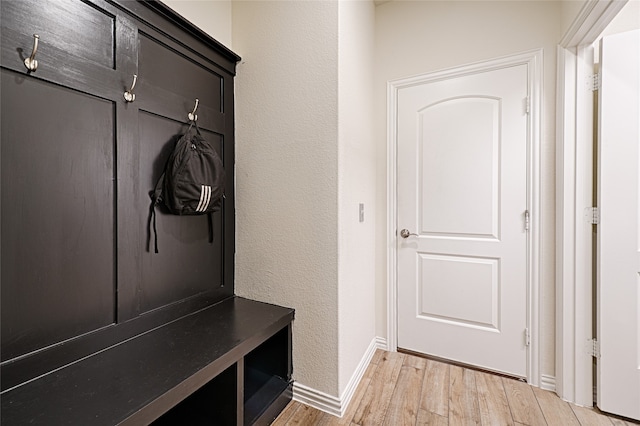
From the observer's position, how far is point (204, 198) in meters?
1.42

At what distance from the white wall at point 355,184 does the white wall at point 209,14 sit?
76 centimetres

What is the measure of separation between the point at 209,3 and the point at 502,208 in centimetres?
222

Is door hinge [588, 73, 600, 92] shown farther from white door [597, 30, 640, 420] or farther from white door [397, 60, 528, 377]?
white door [397, 60, 528, 377]

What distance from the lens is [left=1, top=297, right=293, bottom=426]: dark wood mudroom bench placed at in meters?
0.86

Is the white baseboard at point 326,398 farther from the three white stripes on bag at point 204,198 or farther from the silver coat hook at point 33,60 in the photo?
the silver coat hook at point 33,60

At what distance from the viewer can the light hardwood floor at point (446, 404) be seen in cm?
151

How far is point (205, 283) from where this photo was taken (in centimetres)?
166

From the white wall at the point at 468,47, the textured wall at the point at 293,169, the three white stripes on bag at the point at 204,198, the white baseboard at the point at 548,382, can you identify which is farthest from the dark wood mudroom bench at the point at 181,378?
the white baseboard at the point at 548,382

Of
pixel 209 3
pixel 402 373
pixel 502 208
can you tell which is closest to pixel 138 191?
pixel 209 3

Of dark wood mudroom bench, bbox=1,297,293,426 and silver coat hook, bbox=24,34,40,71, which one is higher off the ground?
silver coat hook, bbox=24,34,40,71

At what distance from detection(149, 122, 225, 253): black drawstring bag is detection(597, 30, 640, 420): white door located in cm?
209

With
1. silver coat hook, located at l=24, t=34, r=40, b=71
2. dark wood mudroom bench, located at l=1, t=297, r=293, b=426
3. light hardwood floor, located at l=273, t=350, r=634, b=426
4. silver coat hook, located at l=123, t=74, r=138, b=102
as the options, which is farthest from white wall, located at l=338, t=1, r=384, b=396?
silver coat hook, located at l=24, t=34, r=40, b=71

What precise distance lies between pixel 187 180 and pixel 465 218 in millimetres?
1762

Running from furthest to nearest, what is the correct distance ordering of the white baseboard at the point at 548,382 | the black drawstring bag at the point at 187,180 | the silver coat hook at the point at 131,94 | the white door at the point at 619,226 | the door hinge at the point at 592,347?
the white baseboard at the point at 548,382, the door hinge at the point at 592,347, the white door at the point at 619,226, the black drawstring bag at the point at 187,180, the silver coat hook at the point at 131,94
